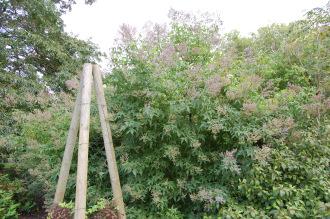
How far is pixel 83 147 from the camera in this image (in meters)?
2.82

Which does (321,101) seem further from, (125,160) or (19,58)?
(19,58)

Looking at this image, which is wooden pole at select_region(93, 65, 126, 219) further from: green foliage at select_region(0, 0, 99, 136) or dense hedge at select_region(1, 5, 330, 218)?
green foliage at select_region(0, 0, 99, 136)

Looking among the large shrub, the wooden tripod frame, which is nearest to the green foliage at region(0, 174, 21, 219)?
the wooden tripod frame

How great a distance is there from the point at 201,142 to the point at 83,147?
1334mm

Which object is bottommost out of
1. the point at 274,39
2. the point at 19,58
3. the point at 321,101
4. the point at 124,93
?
the point at 321,101

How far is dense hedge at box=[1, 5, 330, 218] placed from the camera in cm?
307

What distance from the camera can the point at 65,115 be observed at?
384cm

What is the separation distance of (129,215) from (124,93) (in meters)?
1.33

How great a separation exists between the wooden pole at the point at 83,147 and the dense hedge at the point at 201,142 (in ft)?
1.21

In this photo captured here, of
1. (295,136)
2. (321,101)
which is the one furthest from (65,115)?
(321,101)

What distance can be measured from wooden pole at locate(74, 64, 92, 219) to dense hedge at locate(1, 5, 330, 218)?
37 centimetres

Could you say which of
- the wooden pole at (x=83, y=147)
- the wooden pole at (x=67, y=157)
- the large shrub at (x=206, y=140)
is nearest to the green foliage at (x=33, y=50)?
the wooden pole at (x=67, y=157)

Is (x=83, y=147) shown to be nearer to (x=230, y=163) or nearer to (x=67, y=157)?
(x=67, y=157)

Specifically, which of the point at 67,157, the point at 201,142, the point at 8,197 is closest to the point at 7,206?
the point at 8,197
